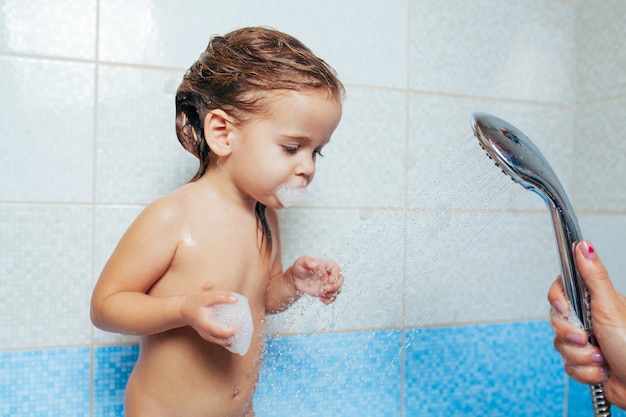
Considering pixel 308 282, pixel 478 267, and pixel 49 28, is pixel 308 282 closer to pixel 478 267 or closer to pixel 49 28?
pixel 478 267

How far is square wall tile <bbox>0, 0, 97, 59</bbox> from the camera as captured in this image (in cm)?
99

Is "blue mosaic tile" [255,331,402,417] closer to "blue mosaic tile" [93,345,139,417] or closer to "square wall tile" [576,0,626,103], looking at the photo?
"blue mosaic tile" [93,345,139,417]

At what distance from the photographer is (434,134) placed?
126cm

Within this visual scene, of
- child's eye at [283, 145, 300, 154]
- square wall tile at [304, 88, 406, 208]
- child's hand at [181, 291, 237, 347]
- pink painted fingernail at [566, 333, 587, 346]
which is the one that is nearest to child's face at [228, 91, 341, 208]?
child's eye at [283, 145, 300, 154]

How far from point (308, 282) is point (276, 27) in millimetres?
505

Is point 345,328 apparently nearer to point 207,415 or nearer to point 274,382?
point 274,382

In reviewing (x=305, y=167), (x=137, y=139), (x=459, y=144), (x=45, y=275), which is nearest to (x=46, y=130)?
(x=137, y=139)

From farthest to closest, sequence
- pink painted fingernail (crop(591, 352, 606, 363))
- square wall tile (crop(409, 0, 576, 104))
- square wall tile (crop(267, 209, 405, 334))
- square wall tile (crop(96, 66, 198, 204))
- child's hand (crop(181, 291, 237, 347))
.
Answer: square wall tile (crop(409, 0, 576, 104)), square wall tile (crop(267, 209, 405, 334)), square wall tile (crop(96, 66, 198, 204)), pink painted fingernail (crop(591, 352, 606, 363)), child's hand (crop(181, 291, 237, 347))

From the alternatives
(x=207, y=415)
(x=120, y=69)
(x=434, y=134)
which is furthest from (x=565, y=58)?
(x=207, y=415)

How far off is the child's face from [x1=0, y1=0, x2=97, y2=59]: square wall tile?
15.2 inches

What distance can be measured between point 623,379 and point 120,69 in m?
0.94

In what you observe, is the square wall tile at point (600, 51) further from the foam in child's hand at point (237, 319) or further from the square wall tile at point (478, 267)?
the foam in child's hand at point (237, 319)

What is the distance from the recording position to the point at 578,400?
1.35 meters

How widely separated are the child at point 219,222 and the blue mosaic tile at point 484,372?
0.44 m
